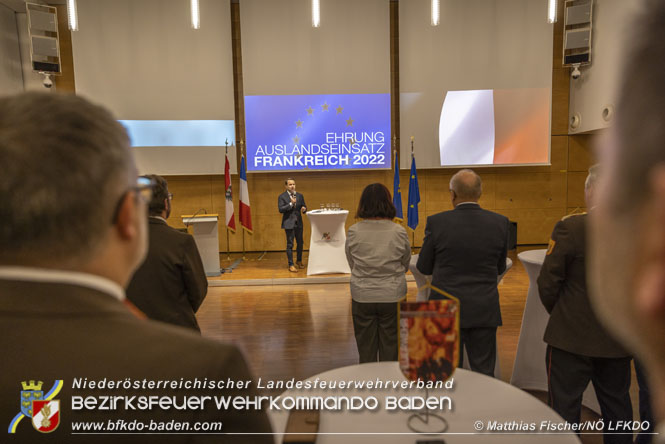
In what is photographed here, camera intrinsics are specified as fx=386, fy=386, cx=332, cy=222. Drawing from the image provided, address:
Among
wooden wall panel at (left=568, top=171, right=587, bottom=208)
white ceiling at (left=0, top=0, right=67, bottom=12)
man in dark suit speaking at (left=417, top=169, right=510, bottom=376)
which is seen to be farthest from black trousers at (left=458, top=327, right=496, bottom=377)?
white ceiling at (left=0, top=0, right=67, bottom=12)

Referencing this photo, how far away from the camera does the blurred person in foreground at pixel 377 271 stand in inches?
104

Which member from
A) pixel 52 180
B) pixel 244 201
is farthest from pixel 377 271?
pixel 244 201

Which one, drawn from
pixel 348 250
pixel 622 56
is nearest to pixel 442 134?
pixel 348 250

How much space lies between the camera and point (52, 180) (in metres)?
0.51

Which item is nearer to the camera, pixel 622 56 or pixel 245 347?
pixel 622 56

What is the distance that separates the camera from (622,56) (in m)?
0.31

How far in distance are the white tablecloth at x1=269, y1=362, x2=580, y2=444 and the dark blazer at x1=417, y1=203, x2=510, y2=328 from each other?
894 mm

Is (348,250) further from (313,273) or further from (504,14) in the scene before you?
(504,14)

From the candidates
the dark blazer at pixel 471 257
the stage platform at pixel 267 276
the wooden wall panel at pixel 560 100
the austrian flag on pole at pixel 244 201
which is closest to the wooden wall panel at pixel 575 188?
the wooden wall panel at pixel 560 100

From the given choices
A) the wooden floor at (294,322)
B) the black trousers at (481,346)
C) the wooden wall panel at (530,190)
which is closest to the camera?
the black trousers at (481,346)

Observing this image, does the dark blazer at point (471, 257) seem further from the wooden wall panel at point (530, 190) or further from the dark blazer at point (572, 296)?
the wooden wall panel at point (530, 190)

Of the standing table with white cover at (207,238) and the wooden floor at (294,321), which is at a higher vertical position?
the standing table with white cover at (207,238)

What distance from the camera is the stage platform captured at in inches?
235

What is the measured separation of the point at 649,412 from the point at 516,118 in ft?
21.4
